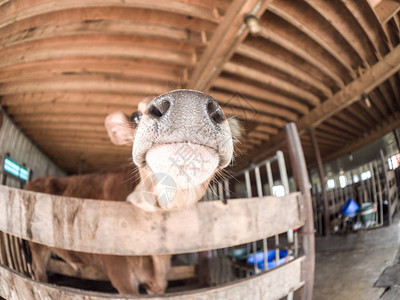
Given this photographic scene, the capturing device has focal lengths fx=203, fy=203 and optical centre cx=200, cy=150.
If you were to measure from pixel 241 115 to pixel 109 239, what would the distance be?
3.18ft

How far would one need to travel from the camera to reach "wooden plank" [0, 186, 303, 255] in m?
0.95

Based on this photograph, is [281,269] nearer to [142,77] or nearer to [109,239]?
[109,239]

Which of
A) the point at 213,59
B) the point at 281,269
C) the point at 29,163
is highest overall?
the point at 213,59

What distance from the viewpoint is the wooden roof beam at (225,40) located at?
1.99 meters

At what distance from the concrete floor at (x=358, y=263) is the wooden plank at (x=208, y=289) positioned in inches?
7.0

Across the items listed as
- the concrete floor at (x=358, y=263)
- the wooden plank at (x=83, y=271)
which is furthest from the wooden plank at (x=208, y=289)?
the wooden plank at (x=83, y=271)

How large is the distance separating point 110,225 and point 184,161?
0.52 metres

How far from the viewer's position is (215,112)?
0.81 meters

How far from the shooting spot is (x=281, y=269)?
44.9 inches

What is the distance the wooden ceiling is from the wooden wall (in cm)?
36

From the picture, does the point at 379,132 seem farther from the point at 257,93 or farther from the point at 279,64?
the point at 257,93

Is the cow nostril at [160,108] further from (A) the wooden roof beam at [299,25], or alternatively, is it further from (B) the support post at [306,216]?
(A) the wooden roof beam at [299,25]

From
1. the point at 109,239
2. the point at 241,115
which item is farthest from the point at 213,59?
the point at 109,239

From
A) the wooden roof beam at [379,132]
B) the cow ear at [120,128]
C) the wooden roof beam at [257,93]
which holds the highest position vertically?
the wooden roof beam at [257,93]
